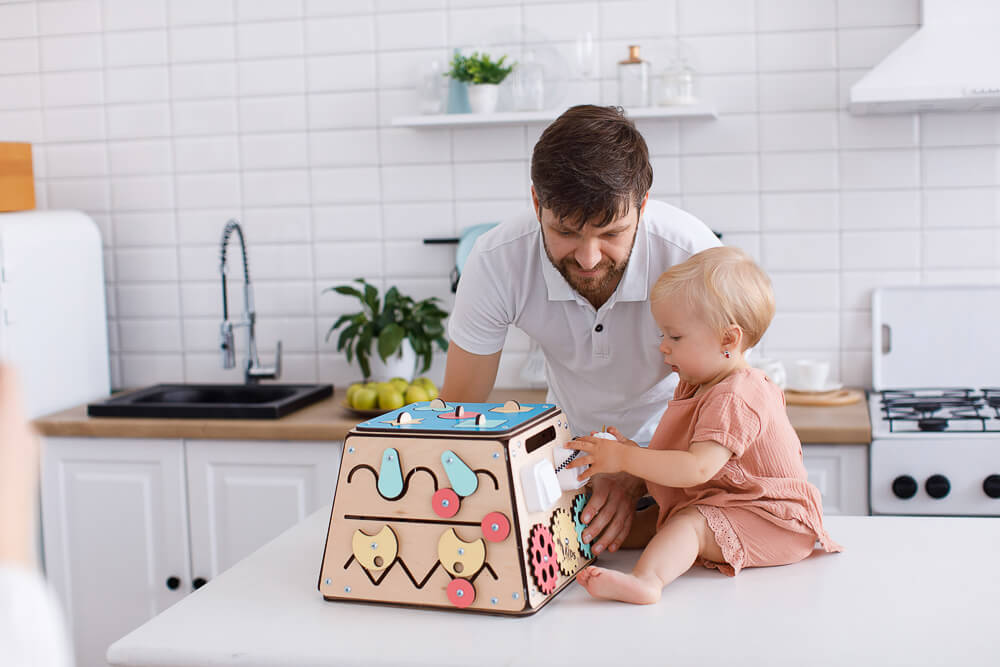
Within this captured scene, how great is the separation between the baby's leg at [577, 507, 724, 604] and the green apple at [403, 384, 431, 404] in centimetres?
126

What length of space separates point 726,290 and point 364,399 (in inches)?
53.9

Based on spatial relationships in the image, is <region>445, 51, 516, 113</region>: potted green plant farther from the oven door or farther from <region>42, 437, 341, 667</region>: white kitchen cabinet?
the oven door

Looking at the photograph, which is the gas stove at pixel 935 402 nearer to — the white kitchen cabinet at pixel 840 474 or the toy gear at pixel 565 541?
the white kitchen cabinet at pixel 840 474

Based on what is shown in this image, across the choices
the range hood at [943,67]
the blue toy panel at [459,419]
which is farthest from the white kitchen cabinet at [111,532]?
the range hood at [943,67]

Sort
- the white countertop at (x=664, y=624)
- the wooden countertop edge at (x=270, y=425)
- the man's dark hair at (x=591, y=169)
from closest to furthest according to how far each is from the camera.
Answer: the white countertop at (x=664, y=624) → the man's dark hair at (x=591, y=169) → the wooden countertop edge at (x=270, y=425)

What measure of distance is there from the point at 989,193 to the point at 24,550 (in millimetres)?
2677

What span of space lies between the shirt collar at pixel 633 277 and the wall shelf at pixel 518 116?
1.02 metres

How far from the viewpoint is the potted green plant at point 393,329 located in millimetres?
2670

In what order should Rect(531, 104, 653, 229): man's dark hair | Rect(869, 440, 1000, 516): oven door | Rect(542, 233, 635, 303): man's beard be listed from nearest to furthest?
Rect(531, 104, 653, 229): man's dark hair
Rect(542, 233, 635, 303): man's beard
Rect(869, 440, 1000, 516): oven door

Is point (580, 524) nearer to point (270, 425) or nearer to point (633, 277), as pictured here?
Answer: point (633, 277)

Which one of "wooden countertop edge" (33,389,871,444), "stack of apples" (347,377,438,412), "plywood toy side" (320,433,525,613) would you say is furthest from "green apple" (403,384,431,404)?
"plywood toy side" (320,433,525,613)

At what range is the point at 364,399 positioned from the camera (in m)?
2.43

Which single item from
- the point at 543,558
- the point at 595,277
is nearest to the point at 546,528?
the point at 543,558

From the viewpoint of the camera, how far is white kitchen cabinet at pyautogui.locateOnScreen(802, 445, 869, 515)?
221cm
